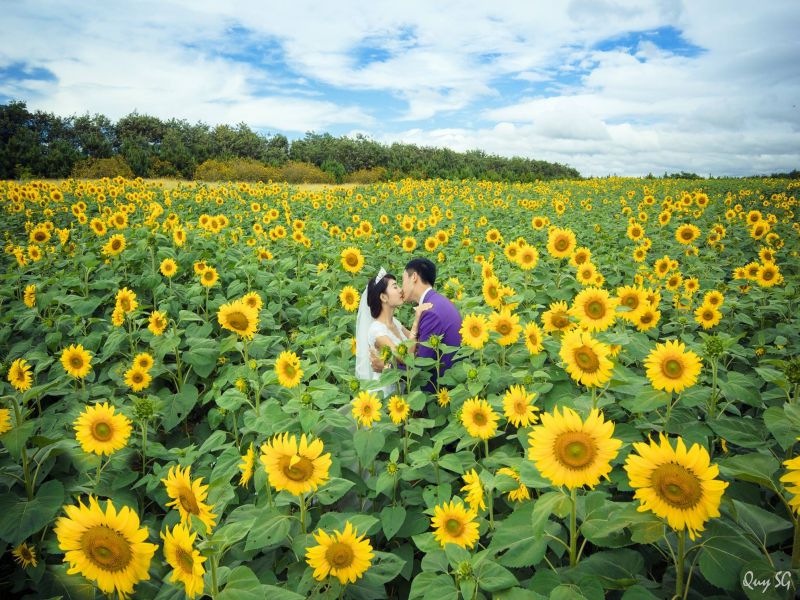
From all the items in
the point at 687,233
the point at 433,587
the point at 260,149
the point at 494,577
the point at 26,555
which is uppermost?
the point at 260,149

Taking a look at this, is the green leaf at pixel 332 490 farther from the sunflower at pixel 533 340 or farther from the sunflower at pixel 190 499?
the sunflower at pixel 533 340

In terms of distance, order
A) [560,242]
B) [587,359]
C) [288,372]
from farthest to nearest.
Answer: [560,242] < [288,372] < [587,359]

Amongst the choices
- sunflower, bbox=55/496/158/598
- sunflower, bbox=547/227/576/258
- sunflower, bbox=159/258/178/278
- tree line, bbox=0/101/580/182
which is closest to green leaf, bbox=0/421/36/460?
sunflower, bbox=55/496/158/598

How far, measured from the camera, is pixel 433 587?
1.59 metres

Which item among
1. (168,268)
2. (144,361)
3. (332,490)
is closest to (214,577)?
(332,490)

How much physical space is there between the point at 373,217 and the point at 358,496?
9.38 m

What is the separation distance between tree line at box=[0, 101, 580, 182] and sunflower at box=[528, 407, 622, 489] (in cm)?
2975

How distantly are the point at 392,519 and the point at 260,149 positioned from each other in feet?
143

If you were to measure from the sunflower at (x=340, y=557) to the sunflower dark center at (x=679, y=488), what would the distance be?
1080 millimetres

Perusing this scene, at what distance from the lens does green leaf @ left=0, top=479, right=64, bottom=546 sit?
2066 mm

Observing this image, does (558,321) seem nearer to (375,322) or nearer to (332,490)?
(332,490)

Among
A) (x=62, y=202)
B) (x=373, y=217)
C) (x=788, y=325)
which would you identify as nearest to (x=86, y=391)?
(x=788, y=325)

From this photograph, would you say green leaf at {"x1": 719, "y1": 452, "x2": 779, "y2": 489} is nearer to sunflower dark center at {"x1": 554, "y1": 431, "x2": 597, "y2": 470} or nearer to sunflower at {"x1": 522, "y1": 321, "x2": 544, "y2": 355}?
sunflower dark center at {"x1": 554, "y1": 431, "x2": 597, "y2": 470}

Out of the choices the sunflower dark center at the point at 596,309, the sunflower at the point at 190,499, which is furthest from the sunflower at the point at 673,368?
the sunflower at the point at 190,499
